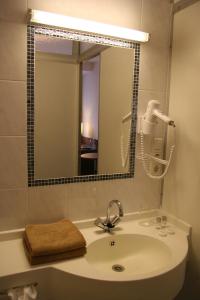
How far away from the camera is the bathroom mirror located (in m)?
1.32

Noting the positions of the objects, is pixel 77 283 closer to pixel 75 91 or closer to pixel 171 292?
pixel 171 292

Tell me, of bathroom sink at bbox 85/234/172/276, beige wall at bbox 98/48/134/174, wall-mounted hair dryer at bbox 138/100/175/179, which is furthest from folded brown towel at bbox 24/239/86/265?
wall-mounted hair dryer at bbox 138/100/175/179

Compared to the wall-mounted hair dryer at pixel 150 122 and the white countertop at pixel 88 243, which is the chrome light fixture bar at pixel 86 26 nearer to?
the wall-mounted hair dryer at pixel 150 122

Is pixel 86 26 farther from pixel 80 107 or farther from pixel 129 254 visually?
pixel 129 254

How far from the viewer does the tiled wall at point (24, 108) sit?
1234 millimetres

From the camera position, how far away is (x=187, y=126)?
1495 millimetres

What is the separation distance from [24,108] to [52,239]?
2.02ft

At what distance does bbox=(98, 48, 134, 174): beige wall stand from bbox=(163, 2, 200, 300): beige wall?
0.28 metres

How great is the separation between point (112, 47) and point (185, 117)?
560 millimetres

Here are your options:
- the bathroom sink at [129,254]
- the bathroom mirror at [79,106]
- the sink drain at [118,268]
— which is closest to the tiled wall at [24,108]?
the bathroom mirror at [79,106]

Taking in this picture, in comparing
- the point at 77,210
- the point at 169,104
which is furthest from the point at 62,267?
the point at 169,104

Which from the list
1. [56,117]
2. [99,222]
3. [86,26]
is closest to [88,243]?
[99,222]

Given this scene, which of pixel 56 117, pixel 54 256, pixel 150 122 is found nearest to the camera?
pixel 54 256

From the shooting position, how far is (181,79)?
1.54m
